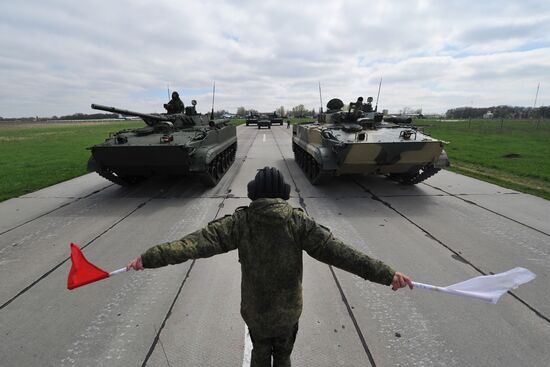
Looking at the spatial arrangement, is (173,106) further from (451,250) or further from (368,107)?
(451,250)

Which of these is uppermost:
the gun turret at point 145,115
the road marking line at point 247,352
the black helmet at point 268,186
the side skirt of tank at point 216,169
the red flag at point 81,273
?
the gun turret at point 145,115

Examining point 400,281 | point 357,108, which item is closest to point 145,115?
point 357,108

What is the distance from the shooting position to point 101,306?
137 inches

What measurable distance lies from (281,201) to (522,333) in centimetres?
266

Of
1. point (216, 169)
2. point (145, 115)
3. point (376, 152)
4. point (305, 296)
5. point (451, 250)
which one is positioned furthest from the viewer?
point (216, 169)

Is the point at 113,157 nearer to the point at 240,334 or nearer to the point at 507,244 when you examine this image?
the point at 240,334

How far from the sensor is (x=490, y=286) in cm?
194

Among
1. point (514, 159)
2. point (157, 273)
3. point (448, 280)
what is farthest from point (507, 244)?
point (514, 159)

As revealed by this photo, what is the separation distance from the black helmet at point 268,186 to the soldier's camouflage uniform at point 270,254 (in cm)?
5

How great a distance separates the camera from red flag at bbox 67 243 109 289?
6.48 feet

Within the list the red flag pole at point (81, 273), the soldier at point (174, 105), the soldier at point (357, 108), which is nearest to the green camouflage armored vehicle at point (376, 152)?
the soldier at point (357, 108)

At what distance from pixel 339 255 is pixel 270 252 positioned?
41 centimetres

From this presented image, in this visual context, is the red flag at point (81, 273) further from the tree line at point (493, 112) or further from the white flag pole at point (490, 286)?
the tree line at point (493, 112)

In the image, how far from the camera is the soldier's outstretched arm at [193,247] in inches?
→ 76.6
